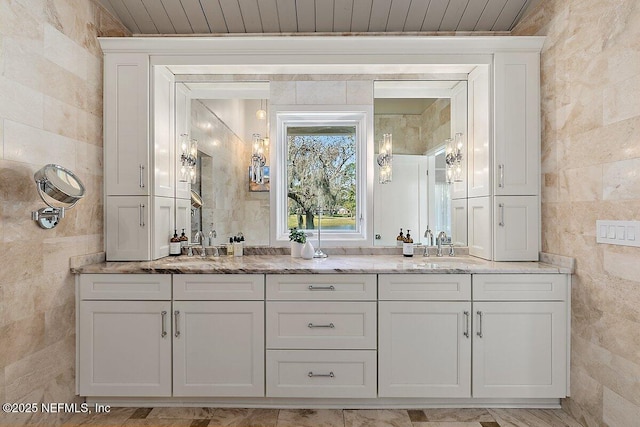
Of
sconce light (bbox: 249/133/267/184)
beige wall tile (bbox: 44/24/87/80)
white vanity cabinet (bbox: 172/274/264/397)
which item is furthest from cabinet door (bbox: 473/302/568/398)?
beige wall tile (bbox: 44/24/87/80)

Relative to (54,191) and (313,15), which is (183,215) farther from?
(313,15)

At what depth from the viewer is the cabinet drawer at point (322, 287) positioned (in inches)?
87.3

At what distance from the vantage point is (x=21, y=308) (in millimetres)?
1887

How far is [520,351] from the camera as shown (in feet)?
7.25

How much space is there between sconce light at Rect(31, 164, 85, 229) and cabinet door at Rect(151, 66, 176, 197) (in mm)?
575

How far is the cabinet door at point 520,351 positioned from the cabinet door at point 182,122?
88.4 inches

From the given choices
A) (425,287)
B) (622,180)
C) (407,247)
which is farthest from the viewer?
(407,247)

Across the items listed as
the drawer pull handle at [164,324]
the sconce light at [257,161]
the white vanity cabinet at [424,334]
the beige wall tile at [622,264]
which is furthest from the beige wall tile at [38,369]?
the beige wall tile at [622,264]

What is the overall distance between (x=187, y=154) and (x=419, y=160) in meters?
1.82

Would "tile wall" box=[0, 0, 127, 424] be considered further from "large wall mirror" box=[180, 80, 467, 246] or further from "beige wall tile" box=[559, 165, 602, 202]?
"beige wall tile" box=[559, 165, 602, 202]

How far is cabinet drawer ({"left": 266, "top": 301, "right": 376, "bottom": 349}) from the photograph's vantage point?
2215 mm

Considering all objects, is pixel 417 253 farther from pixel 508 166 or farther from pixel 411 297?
pixel 508 166

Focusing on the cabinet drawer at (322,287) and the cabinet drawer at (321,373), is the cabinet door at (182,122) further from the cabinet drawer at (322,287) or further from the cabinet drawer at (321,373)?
the cabinet drawer at (321,373)

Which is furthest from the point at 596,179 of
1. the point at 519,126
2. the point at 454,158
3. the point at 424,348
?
the point at 424,348
